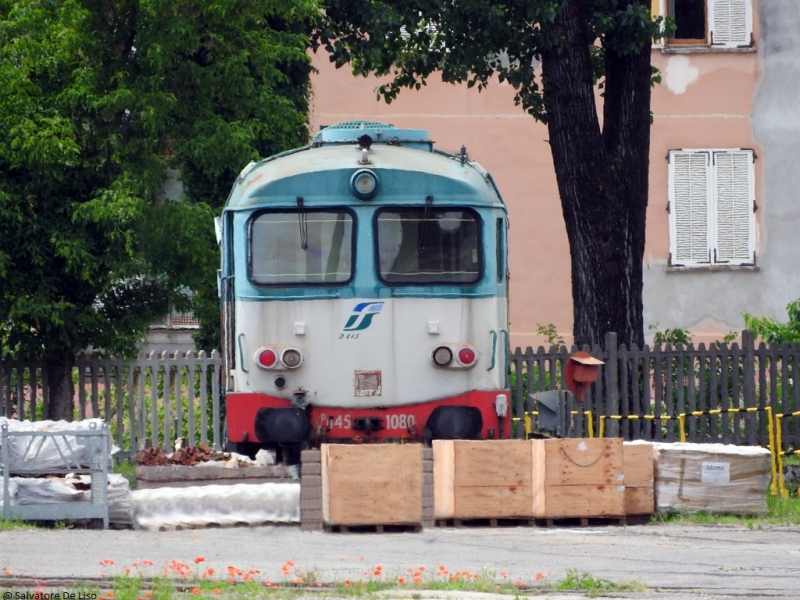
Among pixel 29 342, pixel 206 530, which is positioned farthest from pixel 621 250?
pixel 206 530

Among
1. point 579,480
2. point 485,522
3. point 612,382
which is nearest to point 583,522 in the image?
point 579,480

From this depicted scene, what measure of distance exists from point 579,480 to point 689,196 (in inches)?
575

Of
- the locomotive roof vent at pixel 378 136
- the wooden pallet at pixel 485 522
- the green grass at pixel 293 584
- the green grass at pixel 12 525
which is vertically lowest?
the green grass at pixel 293 584

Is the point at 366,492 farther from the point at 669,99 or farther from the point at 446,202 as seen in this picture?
the point at 669,99

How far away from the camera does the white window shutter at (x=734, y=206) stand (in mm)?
26234

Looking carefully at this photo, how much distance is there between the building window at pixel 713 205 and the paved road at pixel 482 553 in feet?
46.8

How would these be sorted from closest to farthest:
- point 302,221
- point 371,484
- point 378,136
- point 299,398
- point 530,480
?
point 371,484
point 530,480
point 299,398
point 302,221
point 378,136

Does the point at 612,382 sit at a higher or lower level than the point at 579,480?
higher

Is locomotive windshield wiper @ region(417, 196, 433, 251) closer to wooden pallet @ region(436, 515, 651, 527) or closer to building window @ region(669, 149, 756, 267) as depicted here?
wooden pallet @ region(436, 515, 651, 527)

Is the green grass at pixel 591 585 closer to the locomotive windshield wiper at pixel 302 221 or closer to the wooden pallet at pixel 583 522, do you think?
the wooden pallet at pixel 583 522

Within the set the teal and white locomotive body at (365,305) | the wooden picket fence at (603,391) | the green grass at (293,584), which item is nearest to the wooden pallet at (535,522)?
the teal and white locomotive body at (365,305)

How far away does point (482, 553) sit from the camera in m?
10.8

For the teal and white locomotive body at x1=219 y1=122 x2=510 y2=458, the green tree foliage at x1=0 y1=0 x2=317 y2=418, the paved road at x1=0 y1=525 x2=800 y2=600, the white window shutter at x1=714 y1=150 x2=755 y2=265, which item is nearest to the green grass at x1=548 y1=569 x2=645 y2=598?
the paved road at x1=0 y1=525 x2=800 y2=600

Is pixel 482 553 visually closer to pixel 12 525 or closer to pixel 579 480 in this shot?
pixel 579 480
